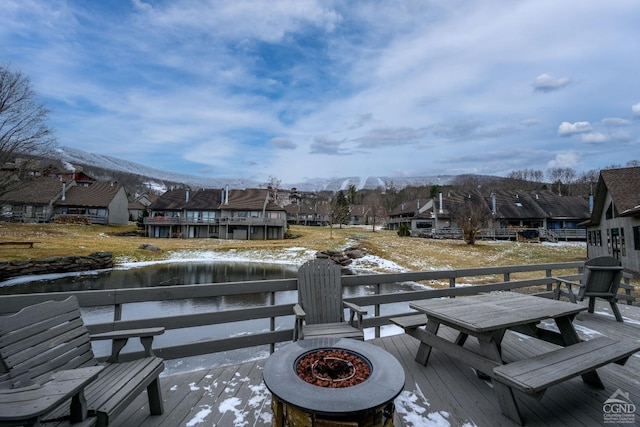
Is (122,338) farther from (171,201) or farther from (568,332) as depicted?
(171,201)

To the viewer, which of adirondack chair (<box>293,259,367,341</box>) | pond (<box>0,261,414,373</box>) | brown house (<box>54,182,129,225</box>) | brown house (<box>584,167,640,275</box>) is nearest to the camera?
adirondack chair (<box>293,259,367,341</box>)

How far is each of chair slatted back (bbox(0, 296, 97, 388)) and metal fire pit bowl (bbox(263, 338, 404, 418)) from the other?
1.39 m

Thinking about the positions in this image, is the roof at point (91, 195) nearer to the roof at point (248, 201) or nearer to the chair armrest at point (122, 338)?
the roof at point (248, 201)

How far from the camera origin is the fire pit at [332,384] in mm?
1652

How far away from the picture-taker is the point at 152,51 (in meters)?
12.1

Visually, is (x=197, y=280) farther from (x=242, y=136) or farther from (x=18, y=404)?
(x=242, y=136)

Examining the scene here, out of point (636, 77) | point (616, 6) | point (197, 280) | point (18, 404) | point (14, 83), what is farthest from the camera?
point (14, 83)

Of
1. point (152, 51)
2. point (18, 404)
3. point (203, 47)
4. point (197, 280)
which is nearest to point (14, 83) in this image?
point (152, 51)

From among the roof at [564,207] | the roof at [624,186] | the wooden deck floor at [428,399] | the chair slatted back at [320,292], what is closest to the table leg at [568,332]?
the wooden deck floor at [428,399]

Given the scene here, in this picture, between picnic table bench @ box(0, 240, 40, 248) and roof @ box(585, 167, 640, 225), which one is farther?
picnic table bench @ box(0, 240, 40, 248)

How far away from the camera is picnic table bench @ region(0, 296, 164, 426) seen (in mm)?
1518

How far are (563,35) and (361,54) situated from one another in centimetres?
648

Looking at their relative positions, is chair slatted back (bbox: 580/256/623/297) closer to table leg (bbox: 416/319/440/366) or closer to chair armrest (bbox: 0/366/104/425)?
table leg (bbox: 416/319/440/366)

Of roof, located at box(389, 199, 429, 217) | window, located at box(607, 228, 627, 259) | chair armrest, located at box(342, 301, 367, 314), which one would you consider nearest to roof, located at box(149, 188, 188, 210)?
roof, located at box(389, 199, 429, 217)
